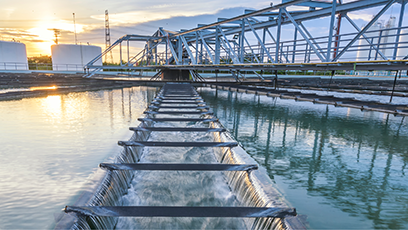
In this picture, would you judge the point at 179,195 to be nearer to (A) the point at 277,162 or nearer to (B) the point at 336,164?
(A) the point at 277,162

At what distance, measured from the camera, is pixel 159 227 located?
256 centimetres

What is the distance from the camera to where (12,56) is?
115 ft

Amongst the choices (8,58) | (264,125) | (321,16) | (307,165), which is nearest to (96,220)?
(307,165)

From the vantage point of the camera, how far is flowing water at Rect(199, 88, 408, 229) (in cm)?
263

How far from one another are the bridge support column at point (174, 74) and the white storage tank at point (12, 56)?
26.3 metres

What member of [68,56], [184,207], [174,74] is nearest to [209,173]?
[184,207]

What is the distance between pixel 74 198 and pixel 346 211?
326cm

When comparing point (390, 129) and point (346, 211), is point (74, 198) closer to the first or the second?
point (346, 211)

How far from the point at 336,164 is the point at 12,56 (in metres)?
46.0

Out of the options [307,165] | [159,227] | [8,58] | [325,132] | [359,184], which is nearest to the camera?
[159,227]

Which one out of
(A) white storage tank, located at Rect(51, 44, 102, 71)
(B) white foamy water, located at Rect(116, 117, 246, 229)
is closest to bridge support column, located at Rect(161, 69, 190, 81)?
(B) white foamy water, located at Rect(116, 117, 246, 229)

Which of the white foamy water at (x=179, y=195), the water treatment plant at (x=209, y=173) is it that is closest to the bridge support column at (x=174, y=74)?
the water treatment plant at (x=209, y=173)

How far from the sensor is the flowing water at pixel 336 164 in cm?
263

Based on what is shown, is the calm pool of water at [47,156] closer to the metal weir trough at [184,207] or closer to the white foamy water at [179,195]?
the metal weir trough at [184,207]
